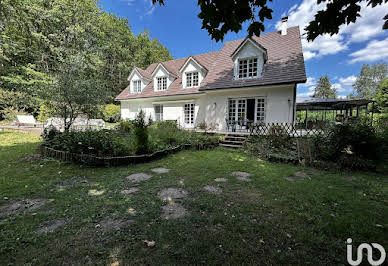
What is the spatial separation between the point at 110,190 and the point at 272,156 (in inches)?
235

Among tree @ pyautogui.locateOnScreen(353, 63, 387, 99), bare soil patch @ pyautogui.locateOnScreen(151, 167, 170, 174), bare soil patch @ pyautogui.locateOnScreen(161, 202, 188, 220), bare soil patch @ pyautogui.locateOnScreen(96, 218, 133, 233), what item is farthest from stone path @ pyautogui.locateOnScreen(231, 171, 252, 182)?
tree @ pyautogui.locateOnScreen(353, 63, 387, 99)

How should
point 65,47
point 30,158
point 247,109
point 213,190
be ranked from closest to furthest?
point 213,190 < point 30,158 < point 247,109 < point 65,47

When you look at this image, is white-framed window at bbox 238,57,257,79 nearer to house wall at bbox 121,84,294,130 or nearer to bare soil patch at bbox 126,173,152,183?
house wall at bbox 121,84,294,130

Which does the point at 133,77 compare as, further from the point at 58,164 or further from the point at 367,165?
the point at 367,165

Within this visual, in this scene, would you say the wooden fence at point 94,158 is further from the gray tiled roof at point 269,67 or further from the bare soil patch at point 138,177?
the gray tiled roof at point 269,67

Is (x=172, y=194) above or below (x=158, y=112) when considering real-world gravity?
below

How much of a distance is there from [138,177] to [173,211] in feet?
6.86

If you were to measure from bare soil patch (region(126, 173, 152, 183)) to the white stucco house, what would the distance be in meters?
9.15

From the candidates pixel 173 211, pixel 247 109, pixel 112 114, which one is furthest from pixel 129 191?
pixel 112 114

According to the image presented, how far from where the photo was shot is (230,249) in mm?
2123

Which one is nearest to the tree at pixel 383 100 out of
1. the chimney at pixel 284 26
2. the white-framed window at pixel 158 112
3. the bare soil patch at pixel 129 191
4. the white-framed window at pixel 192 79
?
the chimney at pixel 284 26

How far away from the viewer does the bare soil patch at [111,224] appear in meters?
2.50

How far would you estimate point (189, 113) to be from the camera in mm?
15289

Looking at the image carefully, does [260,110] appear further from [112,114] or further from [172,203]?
[112,114]
